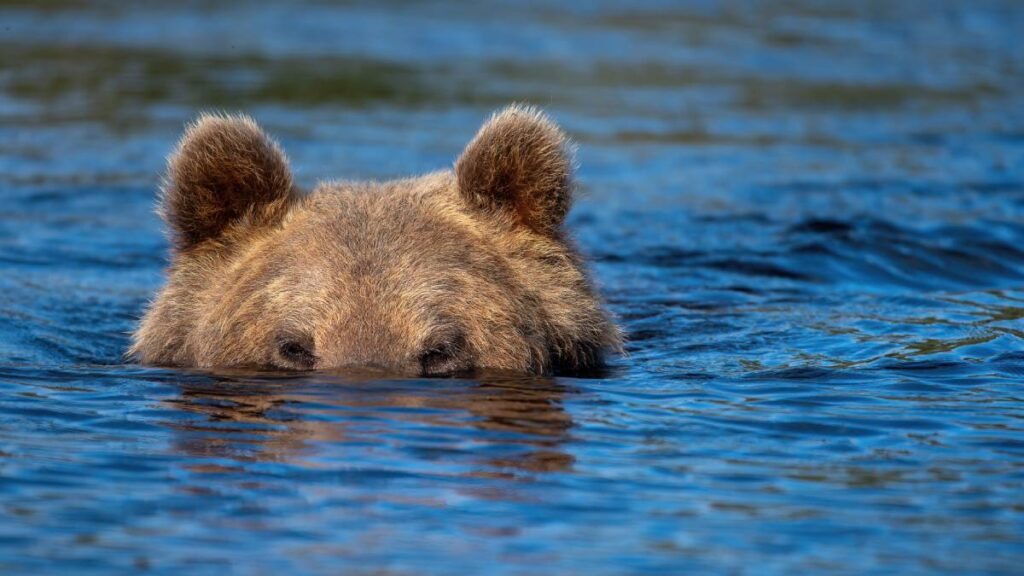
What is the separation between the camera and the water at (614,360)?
5.51m

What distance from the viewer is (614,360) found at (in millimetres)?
8516

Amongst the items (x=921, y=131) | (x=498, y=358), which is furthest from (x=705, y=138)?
(x=498, y=358)

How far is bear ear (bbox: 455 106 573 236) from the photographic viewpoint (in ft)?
26.1

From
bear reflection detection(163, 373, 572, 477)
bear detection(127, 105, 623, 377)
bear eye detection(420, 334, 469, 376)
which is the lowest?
bear reflection detection(163, 373, 572, 477)

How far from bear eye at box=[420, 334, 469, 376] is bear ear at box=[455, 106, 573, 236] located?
1012 millimetres

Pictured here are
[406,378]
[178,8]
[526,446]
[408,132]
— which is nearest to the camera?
[526,446]

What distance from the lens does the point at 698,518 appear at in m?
5.68

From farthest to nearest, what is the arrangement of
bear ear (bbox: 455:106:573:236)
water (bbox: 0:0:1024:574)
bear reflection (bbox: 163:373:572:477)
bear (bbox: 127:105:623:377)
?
bear ear (bbox: 455:106:573:236), bear (bbox: 127:105:623:377), bear reflection (bbox: 163:373:572:477), water (bbox: 0:0:1024:574)

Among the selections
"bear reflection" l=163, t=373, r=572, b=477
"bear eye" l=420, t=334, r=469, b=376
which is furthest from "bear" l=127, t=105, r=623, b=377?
"bear reflection" l=163, t=373, r=572, b=477

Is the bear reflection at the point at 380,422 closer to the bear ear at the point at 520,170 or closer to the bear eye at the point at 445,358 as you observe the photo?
the bear eye at the point at 445,358

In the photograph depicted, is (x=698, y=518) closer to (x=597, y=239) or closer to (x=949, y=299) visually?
(x=949, y=299)

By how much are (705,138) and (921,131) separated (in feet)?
8.65

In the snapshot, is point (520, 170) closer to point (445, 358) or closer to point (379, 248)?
point (379, 248)

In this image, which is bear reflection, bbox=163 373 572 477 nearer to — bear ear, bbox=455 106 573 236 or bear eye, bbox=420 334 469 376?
bear eye, bbox=420 334 469 376
